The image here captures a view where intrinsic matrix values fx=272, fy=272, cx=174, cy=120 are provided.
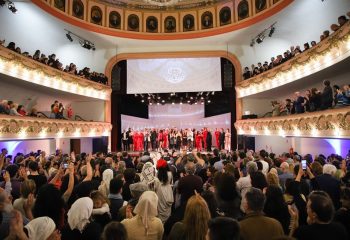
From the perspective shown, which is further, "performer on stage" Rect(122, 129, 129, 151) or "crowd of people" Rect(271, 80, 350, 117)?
"performer on stage" Rect(122, 129, 129, 151)

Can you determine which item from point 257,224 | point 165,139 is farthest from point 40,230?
point 165,139

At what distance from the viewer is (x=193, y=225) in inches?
86.4

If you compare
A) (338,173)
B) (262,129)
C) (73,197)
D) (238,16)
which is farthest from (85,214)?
(238,16)

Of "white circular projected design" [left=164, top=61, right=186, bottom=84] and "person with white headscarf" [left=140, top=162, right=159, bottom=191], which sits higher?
"white circular projected design" [left=164, top=61, right=186, bottom=84]

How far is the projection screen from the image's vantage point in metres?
16.7

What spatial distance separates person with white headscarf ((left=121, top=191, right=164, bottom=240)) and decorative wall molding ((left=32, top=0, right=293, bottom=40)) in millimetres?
13692

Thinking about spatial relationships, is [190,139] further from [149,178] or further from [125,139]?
[149,178]

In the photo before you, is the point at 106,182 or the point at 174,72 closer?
the point at 106,182

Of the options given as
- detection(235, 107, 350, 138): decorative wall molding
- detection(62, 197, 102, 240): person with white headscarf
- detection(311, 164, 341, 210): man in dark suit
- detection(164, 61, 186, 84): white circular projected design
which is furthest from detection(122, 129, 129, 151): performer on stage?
detection(62, 197, 102, 240): person with white headscarf

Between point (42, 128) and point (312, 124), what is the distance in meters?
9.62

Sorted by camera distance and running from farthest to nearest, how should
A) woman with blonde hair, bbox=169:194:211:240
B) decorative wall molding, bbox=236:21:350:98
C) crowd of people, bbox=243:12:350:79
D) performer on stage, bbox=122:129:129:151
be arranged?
performer on stage, bbox=122:129:129:151, crowd of people, bbox=243:12:350:79, decorative wall molding, bbox=236:21:350:98, woman with blonde hair, bbox=169:194:211:240

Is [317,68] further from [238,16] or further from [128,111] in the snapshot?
[128,111]

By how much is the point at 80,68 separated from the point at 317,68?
13189mm

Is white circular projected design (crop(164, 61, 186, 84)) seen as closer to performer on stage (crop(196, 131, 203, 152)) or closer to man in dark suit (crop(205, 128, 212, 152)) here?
man in dark suit (crop(205, 128, 212, 152))
